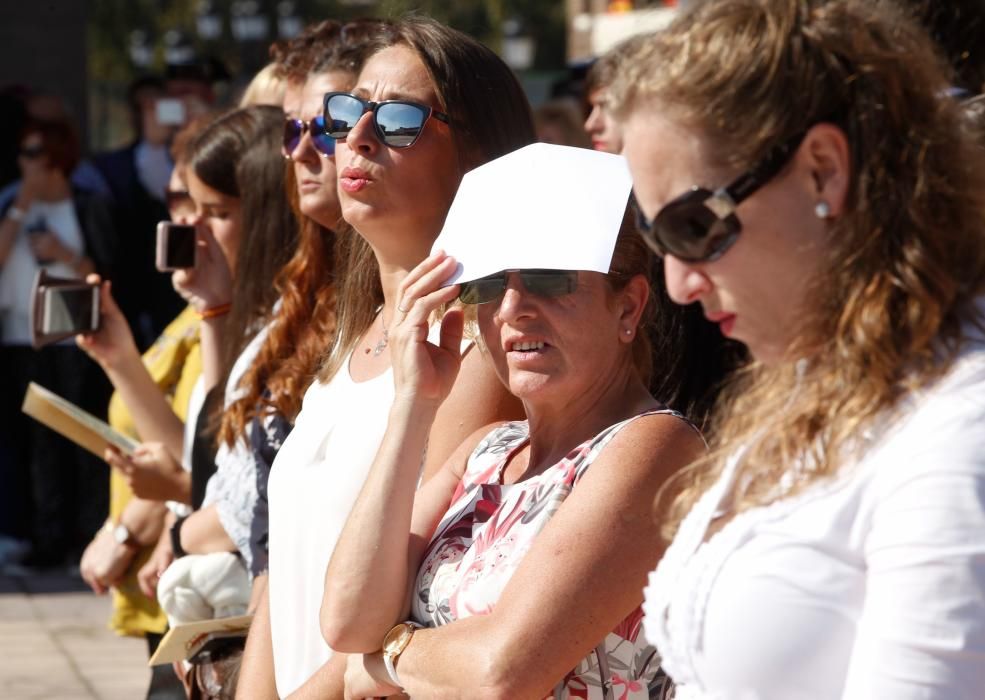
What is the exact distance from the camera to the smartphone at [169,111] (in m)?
7.58

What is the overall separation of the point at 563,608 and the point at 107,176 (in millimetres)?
6446

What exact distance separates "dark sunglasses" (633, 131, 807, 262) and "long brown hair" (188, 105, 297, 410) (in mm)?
2162

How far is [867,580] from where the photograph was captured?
139 centimetres

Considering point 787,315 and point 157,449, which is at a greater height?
point 787,315

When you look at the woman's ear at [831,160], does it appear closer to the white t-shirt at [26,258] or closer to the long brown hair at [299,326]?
the long brown hair at [299,326]

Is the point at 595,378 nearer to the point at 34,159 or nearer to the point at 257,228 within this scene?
the point at 257,228

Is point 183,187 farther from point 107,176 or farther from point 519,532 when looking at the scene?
point 107,176

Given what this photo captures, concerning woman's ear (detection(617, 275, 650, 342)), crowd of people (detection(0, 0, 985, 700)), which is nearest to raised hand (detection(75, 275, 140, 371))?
crowd of people (detection(0, 0, 985, 700))

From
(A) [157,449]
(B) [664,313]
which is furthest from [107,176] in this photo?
(B) [664,313]

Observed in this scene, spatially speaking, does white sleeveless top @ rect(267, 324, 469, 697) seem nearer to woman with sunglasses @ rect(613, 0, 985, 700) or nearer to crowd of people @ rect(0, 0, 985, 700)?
crowd of people @ rect(0, 0, 985, 700)

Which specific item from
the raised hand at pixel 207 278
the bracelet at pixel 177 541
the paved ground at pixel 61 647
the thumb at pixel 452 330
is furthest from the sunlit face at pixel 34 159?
the thumb at pixel 452 330

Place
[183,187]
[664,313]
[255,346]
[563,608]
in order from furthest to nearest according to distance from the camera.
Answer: [183,187] < [255,346] < [664,313] < [563,608]

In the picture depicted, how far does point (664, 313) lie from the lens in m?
2.33

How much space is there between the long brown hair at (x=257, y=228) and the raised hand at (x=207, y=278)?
0.15 metres
